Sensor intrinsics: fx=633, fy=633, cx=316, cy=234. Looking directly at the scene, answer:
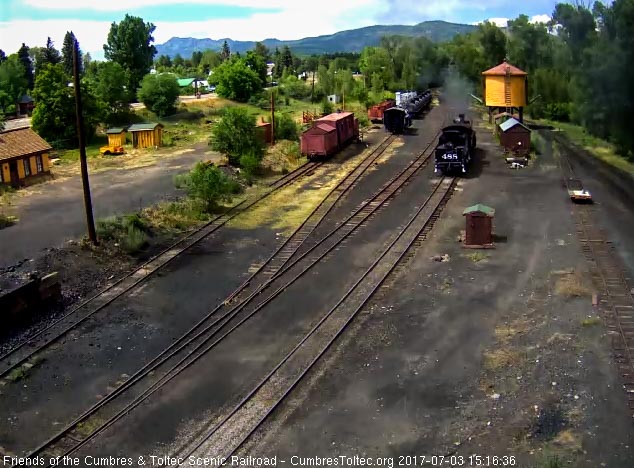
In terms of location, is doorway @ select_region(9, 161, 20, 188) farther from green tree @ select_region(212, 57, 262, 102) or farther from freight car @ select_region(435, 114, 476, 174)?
green tree @ select_region(212, 57, 262, 102)

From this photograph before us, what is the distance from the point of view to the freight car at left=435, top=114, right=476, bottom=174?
3344 centimetres

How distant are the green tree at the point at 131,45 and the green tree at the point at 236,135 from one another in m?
41.0

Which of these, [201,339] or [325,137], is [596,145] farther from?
[201,339]

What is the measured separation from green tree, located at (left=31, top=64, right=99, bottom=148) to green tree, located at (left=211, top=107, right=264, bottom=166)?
1618 centimetres

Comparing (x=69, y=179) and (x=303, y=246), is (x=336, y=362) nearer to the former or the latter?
(x=303, y=246)

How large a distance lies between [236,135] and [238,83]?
35.7 metres

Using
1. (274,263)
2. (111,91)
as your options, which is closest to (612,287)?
(274,263)

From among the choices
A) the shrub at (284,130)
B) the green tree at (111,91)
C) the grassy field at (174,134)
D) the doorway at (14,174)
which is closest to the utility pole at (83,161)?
the doorway at (14,174)

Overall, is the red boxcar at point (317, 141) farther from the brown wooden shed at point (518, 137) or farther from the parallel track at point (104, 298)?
the brown wooden shed at point (518, 137)

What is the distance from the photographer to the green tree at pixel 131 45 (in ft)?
241

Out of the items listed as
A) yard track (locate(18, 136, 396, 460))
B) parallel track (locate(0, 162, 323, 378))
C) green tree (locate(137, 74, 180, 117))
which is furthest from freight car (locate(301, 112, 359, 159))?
green tree (locate(137, 74, 180, 117))

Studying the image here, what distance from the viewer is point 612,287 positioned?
18188mm

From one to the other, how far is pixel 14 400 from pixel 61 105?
3652cm

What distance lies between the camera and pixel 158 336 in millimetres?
15898
